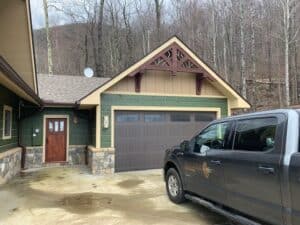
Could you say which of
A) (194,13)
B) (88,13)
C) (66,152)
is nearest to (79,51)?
(88,13)

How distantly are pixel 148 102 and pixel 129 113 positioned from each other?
2.80ft

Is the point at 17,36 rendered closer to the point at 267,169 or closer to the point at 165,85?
the point at 165,85

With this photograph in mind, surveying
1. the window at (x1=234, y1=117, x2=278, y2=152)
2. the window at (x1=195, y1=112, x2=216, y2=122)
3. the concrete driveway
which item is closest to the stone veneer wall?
the concrete driveway

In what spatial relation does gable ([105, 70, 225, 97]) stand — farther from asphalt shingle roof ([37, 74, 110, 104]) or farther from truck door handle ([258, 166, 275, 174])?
truck door handle ([258, 166, 275, 174])

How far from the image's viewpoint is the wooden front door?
525 inches

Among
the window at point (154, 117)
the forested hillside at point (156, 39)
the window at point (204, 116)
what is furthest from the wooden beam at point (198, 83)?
the forested hillside at point (156, 39)

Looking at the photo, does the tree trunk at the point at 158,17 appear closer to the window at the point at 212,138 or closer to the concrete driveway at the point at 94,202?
the concrete driveway at the point at 94,202

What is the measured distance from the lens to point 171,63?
11.3 m

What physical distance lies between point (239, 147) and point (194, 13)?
23637 mm

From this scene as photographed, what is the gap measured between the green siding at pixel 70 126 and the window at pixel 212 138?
8.41 meters

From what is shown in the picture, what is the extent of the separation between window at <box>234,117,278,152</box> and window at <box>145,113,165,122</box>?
6906 millimetres

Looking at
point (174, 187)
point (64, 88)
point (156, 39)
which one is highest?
point (156, 39)

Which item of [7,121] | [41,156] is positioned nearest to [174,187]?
[7,121]

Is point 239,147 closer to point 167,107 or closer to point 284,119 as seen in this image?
point 284,119
